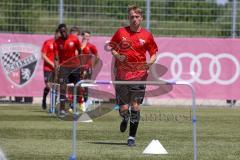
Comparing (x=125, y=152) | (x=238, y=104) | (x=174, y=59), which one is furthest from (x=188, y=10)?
(x=125, y=152)

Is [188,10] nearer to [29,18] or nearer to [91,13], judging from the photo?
[91,13]

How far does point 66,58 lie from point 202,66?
6.88 metres

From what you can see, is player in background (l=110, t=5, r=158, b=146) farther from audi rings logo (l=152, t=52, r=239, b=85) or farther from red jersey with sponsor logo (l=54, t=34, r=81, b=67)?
audi rings logo (l=152, t=52, r=239, b=85)

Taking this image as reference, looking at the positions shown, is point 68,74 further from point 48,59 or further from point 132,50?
point 132,50

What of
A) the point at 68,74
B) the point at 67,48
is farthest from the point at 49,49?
the point at 67,48

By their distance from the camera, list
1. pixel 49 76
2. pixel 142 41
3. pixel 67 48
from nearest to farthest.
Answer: pixel 142 41, pixel 67 48, pixel 49 76

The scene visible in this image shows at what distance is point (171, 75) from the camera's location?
77.5ft

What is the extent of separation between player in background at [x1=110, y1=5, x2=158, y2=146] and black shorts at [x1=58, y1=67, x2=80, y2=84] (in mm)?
6112

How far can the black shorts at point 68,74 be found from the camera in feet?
59.7

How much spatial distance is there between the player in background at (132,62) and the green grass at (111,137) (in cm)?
59

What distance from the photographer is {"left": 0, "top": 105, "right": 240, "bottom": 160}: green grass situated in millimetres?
10367

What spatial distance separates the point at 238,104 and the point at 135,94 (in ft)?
43.0

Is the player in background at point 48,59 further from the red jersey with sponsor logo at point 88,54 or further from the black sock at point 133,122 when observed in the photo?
the black sock at point 133,122

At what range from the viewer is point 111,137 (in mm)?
12992
